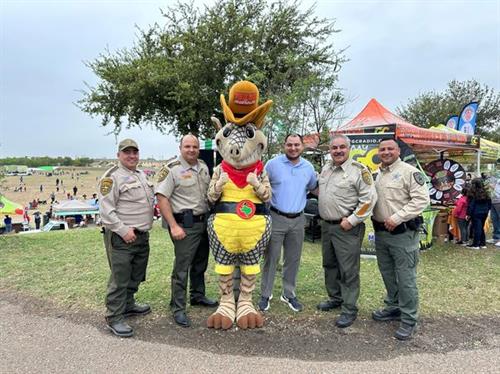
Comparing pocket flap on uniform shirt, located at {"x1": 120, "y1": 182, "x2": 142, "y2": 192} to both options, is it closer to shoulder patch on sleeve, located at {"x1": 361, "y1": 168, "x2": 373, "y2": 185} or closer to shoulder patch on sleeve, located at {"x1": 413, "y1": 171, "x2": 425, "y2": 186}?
shoulder patch on sleeve, located at {"x1": 361, "y1": 168, "x2": 373, "y2": 185}

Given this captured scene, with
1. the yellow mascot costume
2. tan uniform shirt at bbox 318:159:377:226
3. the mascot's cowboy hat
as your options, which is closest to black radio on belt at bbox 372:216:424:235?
tan uniform shirt at bbox 318:159:377:226

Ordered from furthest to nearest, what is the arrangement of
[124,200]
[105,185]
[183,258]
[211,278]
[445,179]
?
[445,179]
[211,278]
[183,258]
[124,200]
[105,185]

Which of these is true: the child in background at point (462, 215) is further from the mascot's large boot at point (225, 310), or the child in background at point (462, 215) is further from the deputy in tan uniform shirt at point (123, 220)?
the deputy in tan uniform shirt at point (123, 220)

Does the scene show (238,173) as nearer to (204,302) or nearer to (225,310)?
(225,310)

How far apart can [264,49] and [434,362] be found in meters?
14.4

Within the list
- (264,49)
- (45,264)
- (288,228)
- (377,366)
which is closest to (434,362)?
(377,366)

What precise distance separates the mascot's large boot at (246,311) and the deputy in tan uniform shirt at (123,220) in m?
1.06

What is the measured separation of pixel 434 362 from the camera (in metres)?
3.08

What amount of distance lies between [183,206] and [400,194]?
7.06 feet

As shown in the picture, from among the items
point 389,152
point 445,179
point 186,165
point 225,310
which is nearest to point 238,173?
point 186,165

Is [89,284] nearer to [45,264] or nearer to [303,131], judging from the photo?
[45,264]

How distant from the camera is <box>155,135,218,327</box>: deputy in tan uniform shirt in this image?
12.0 feet

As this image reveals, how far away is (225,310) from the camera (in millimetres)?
3711

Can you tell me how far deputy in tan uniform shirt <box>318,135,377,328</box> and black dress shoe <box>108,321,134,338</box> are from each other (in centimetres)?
206
